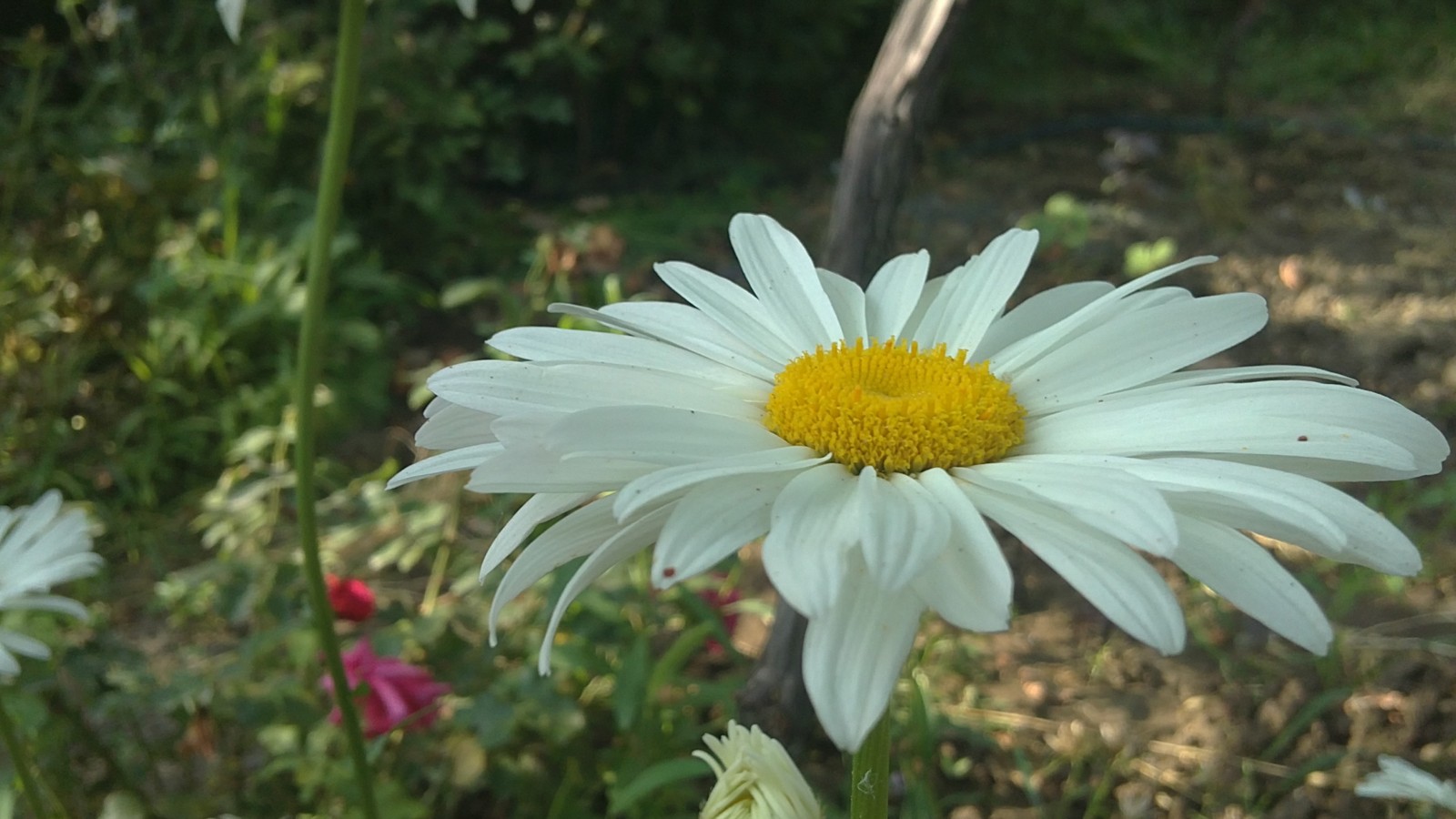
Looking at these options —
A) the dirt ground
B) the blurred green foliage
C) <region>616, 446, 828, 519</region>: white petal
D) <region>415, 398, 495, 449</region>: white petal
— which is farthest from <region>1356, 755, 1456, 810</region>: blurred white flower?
<region>415, 398, 495, 449</region>: white petal

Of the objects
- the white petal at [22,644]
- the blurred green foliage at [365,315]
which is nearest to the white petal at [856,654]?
the blurred green foliage at [365,315]

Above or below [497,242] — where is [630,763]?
below

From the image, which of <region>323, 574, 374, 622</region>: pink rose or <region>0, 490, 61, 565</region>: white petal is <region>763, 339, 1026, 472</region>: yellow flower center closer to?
<region>323, 574, 374, 622</region>: pink rose

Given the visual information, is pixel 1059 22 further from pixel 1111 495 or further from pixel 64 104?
pixel 1111 495

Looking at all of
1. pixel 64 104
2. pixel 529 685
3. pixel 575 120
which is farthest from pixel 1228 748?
pixel 64 104

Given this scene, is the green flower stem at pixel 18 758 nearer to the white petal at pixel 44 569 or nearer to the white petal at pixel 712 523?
the white petal at pixel 44 569

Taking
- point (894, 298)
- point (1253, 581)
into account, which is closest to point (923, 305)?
point (894, 298)

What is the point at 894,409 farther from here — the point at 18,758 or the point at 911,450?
the point at 18,758
